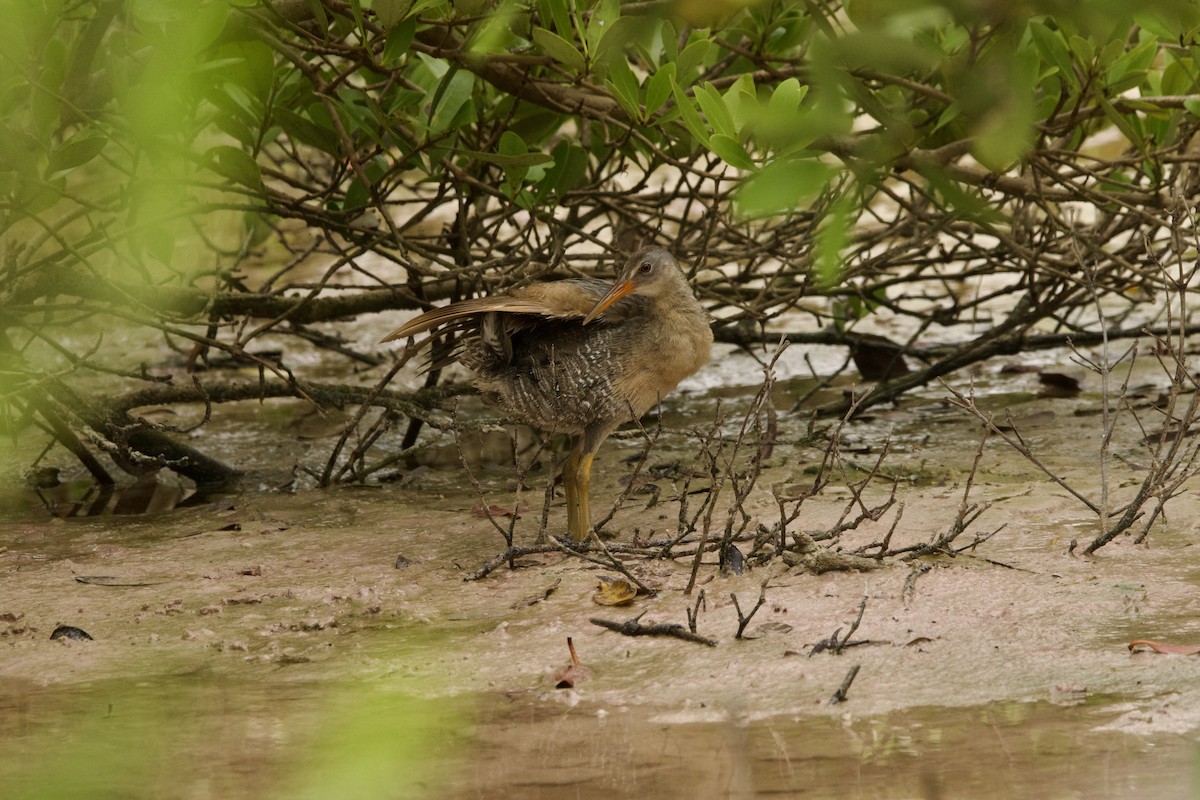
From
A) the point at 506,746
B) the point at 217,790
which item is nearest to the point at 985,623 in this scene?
the point at 506,746

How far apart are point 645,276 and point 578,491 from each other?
0.78m

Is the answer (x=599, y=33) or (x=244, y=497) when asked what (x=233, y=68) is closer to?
(x=599, y=33)

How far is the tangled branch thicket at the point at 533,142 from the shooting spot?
3.53 ft

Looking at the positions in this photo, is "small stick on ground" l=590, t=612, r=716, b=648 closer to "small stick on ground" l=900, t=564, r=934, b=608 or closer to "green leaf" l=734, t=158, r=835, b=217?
"small stick on ground" l=900, t=564, r=934, b=608

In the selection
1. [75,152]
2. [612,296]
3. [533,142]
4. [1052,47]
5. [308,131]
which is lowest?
[612,296]

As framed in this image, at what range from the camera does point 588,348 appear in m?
4.39

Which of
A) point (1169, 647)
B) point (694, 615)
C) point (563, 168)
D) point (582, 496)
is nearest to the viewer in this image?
point (1169, 647)

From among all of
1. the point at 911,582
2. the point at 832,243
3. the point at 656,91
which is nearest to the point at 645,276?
the point at 656,91

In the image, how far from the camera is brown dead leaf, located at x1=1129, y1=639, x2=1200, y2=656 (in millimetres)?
2965

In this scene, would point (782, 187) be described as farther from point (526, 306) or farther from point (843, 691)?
point (526, 306)

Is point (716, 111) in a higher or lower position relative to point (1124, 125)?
higher

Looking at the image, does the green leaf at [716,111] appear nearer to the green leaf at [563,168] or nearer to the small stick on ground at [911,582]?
the small stick on ground at [911,582]

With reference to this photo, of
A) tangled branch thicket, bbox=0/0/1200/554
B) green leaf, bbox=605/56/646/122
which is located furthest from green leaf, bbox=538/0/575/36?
green leaf, bbox=605/56/646/122

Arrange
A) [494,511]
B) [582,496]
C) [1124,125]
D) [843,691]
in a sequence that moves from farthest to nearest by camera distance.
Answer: [494,511] → [582,496] → [1124,125] → [843,691]
